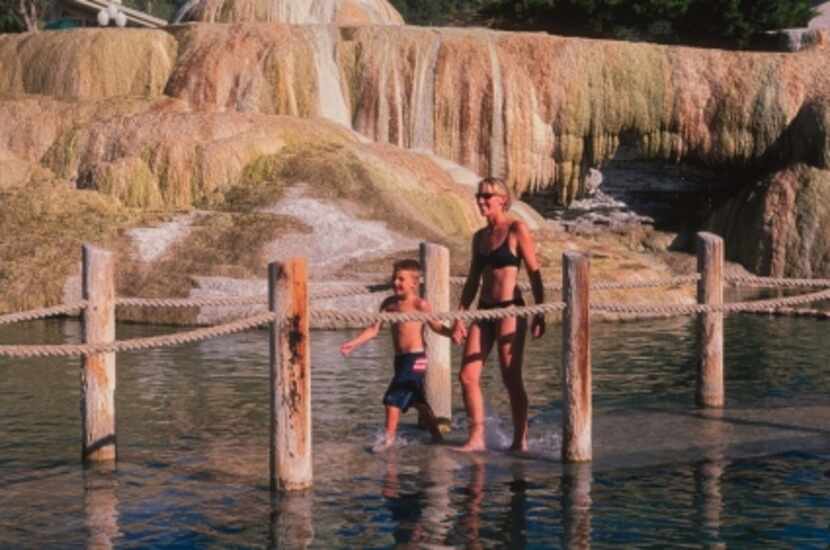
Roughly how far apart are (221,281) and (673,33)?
2536 cm

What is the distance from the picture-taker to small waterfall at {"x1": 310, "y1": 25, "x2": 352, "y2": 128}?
97.8ft

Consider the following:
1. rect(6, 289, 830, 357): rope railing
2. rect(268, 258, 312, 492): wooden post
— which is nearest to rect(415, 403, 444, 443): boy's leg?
rect(6, 289, 830, 357): rope railing

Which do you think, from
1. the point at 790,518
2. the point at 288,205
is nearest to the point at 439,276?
the point at 790,518

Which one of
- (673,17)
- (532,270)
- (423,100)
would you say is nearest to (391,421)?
(532,270)

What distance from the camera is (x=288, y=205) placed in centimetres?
2297

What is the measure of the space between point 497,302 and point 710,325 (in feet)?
8.86

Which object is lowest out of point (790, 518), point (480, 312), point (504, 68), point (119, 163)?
point (790, 518)

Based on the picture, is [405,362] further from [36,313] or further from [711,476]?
[36,313]

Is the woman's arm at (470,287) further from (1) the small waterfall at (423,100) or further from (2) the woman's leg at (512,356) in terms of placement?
(1) the small waterfall at (423,100)

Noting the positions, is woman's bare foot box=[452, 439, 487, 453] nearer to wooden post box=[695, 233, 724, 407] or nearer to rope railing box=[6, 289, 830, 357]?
rope railing box=[6, 289, 830, 357]

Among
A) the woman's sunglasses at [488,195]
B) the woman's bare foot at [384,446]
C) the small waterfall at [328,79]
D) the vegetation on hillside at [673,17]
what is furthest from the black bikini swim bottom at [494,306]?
the vegetation on hillside at [673,17]

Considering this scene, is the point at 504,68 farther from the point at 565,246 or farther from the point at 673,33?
the point at 673,33

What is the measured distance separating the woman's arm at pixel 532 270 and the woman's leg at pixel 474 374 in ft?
1.57

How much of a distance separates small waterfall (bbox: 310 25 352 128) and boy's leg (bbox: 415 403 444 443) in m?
18.5
